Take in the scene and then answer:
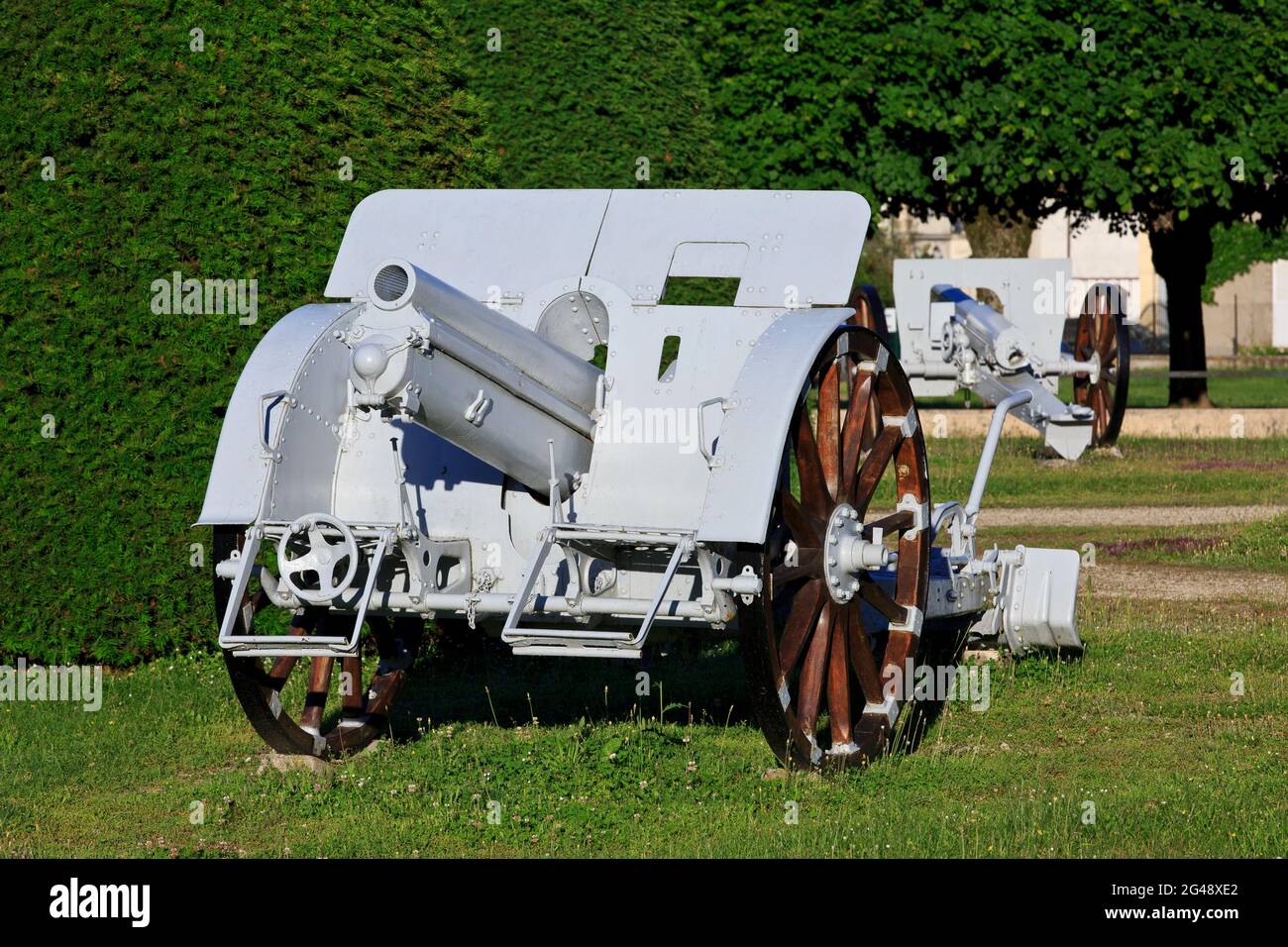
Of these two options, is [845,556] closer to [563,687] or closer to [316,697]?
[316,697]

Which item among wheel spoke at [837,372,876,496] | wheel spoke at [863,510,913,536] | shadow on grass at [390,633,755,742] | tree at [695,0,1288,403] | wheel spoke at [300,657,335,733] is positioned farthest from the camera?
tree at [695,0,1288,403]

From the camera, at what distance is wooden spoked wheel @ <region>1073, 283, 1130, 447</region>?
16.5 metres

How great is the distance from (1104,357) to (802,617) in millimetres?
12236

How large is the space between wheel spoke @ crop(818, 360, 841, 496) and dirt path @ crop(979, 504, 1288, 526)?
6665mm

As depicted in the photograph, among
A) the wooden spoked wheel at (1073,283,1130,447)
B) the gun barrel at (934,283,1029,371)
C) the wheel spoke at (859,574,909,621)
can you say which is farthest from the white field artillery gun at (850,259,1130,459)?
the wheel spoke at (859,574,909,621)

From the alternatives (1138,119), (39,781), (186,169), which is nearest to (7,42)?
(186,169)

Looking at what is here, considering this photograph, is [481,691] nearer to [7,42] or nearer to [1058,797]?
[1058,797]

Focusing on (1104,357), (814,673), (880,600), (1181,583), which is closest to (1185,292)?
(1104,357)

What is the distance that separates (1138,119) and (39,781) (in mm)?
13030

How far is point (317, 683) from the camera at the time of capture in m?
6.24

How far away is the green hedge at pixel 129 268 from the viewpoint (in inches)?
297

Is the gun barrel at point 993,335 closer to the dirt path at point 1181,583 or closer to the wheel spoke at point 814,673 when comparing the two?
the dirt path at point 1181,583

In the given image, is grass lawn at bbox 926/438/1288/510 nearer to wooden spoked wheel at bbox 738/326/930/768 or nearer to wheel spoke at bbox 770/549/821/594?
wooden spoked wheel at bbox 738/326/930/768

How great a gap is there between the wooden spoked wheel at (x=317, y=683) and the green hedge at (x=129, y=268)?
1.20m
